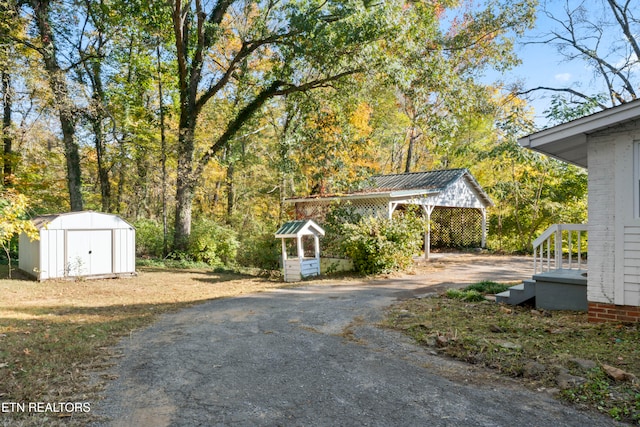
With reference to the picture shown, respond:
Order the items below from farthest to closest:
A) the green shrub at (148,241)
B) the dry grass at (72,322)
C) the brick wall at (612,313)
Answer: the green shrub at (148,241) < the brick wall at (612,313) < the dry grass at (72,322)

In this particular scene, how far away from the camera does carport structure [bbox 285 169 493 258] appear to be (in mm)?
15102

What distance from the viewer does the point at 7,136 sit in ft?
42.4

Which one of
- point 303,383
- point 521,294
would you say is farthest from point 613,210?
point 303,383

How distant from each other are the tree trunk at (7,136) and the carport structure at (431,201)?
10.3 m

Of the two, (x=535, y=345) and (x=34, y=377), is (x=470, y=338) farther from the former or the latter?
(x=34, y=377)

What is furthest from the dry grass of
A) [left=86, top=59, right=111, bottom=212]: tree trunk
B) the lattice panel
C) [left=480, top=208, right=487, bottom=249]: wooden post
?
[left=480, top=208, right=487, bottom=249]: wooden post

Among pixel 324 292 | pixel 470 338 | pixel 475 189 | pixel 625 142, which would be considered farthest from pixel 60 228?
pixel 475 189

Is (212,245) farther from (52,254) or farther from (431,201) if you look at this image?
(431,201)

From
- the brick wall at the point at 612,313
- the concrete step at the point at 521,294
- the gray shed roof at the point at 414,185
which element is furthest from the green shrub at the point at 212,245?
the brick wall at the point at 612,313

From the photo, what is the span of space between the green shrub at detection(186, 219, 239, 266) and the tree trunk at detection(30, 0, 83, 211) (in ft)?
14.9

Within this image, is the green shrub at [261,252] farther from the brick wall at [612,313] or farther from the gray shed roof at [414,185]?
the brick wall at [612,313]

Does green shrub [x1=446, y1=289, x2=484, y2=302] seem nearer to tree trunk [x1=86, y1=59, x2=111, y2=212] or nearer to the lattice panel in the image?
the lattice panel

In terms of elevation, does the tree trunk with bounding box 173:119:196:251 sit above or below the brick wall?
above

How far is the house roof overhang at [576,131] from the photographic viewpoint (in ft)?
17.1
